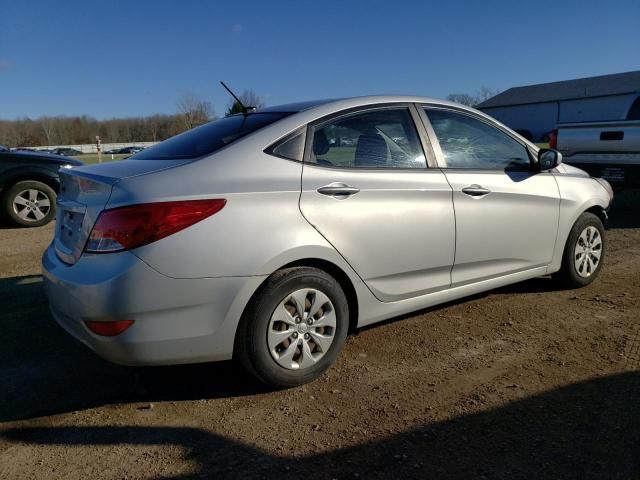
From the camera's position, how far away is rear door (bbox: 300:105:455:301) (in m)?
3.17

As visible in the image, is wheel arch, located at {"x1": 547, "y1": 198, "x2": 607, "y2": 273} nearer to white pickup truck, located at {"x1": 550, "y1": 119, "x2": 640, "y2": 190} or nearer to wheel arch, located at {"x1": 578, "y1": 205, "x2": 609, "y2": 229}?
wheel arch, located at {"x1": 578, "y1": 205, "x2": 609, "y2": 229}

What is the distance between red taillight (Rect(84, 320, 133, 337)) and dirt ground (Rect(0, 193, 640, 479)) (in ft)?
1.65

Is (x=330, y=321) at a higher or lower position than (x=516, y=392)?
higher

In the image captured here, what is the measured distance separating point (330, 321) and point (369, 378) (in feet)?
1.42

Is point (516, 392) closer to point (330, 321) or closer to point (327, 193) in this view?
point (330, 321)

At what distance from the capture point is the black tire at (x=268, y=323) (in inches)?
114

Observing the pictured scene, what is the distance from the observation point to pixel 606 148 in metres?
8.03

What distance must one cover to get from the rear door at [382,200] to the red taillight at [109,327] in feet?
3.60

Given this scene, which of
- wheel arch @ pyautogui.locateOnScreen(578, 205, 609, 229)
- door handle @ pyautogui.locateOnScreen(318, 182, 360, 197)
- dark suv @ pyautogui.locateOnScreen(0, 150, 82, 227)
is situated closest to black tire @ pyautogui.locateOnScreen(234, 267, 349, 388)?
door handle @ pyautogui.locateOnScreen(318, 182, 360, 197)

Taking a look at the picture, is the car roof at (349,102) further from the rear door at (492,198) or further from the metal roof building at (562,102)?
the metal roof building at (562,102)

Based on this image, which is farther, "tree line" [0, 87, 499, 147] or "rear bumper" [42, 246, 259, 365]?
"tree line" [0, 87, 499, 147]

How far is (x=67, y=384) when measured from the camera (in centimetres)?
322

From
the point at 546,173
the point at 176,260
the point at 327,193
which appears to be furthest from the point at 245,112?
the point at 546,173

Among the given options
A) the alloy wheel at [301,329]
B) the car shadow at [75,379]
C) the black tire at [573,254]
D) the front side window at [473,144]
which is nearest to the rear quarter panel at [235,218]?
the alloy wheel at [301,329]
